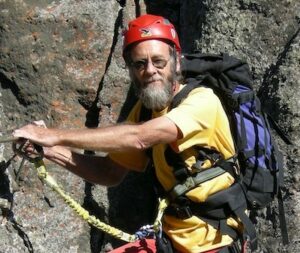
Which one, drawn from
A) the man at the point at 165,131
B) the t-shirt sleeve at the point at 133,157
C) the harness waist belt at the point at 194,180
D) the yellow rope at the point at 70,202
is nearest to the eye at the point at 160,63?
the man at the point at 165,131

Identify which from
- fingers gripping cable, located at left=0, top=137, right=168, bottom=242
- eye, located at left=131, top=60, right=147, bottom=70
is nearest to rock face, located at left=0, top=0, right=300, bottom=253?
eye, located at left=131, top=60, right=147, bottom=70

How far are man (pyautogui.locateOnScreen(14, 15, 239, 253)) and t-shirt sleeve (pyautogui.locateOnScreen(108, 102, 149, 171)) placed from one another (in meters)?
0.09

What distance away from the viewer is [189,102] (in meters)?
5.54

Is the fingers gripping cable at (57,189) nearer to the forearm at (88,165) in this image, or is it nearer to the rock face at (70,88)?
the forearm at (88,165)

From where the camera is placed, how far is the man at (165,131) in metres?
5.36

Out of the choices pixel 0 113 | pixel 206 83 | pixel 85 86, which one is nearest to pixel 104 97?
pixel 85 86

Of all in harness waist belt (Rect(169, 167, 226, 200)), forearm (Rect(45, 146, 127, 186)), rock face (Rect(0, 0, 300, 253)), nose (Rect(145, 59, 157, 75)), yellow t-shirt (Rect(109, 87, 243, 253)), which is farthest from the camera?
rock face (Rect(0, 0, 300, 253))

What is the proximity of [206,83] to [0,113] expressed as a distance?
131 inches

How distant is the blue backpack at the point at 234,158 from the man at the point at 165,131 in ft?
0.21

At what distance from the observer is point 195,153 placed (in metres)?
5.75

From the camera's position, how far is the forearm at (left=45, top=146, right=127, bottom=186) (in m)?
6.24

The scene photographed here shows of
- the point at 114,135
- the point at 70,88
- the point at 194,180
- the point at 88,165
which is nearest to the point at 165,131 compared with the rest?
the point at 114,135

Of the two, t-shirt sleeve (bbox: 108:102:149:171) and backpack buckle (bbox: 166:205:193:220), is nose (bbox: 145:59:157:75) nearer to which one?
t-shirt sleeve (bbox: 108:102:149:171)

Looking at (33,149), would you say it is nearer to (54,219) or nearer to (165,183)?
(165,183)
